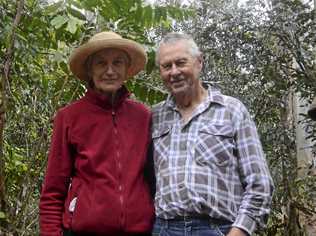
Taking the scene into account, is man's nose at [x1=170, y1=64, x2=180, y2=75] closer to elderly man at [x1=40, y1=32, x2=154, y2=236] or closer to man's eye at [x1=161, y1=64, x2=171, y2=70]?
man's eye at [x1=161, y1=64, x2=171, y2=70]

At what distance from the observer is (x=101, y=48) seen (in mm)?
2732

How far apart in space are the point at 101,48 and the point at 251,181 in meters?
0.99

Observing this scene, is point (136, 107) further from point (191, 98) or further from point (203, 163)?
point (203, 163)

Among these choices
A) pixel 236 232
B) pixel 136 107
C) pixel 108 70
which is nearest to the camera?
pixel 236 232

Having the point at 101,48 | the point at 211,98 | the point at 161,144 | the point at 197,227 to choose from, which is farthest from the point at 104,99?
the point at 197,227

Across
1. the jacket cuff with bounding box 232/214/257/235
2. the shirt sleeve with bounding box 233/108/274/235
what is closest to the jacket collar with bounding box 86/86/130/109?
the shirt sleeve with bounding box 233/108/274/235

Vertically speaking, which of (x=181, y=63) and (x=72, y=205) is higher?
(x=181, y=63)

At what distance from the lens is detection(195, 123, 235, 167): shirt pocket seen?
2395 millimetres

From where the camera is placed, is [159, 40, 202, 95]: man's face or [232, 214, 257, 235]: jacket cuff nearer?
[232, 214, 257, 235]: jacket cuff

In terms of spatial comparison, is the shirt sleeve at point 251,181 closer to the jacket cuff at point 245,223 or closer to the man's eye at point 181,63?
the jacket cuff at point 245,223

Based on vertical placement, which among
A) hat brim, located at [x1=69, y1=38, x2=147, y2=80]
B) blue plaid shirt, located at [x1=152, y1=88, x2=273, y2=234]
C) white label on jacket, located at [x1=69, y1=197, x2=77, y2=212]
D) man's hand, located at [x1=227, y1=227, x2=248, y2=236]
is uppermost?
hat brim, located at [x1=69, y1=38, x2=147, y2=80]

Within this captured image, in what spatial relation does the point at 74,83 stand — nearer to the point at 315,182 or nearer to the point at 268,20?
the point at 268,20

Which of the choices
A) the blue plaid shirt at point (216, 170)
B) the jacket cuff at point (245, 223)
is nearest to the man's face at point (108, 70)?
the blue plaid shirt at point (216, 170)

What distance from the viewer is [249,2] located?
6.48 m
